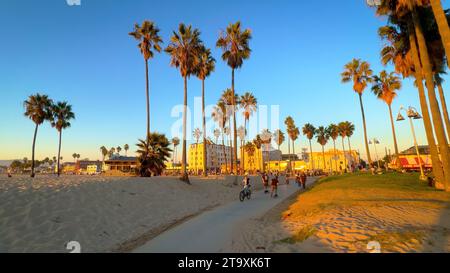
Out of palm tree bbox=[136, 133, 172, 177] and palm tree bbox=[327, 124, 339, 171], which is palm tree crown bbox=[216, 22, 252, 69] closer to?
palm tree bbox=[136, 133, 172, 177]

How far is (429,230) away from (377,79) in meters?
41.2

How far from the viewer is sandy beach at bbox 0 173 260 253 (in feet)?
25.4

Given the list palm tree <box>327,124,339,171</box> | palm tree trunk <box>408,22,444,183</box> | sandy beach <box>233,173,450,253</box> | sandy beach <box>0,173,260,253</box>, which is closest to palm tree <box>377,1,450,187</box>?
palm tree trunk <box>408,22,444,183</box>

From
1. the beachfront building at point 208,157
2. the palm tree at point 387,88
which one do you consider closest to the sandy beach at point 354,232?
the palm tree at point 387,88

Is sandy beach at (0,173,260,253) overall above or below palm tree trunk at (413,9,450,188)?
below

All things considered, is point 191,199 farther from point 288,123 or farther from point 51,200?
point 288,123

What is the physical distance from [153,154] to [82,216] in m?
18.3

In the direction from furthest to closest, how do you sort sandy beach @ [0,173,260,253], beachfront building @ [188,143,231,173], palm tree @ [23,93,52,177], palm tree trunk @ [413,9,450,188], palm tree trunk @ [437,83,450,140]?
beachfront building @ [188,143,231,173] → palm tree @ [23,93,52,177] → palm tree trunk @ [437,83,450,140] → palm tree trunk @ [413,9,450,188] → sandy beach @ [0,173,260,253]

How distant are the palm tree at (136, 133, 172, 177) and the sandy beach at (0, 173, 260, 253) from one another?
35.9 ft

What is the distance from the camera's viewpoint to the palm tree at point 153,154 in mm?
27812

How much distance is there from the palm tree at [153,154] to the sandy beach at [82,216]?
431 inches
